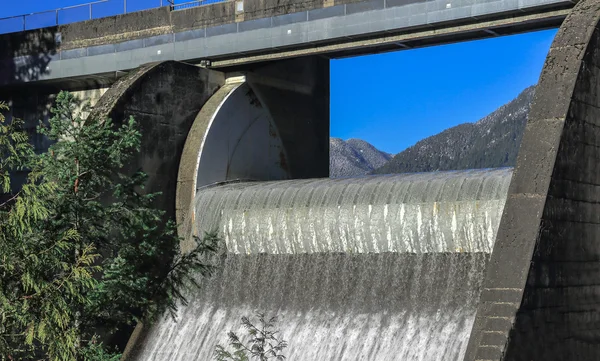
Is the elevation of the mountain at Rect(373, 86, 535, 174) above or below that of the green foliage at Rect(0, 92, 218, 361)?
below

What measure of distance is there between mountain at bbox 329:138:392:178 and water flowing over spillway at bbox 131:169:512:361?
3046 cm

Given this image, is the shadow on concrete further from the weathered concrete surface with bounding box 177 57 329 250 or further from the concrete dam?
the weathered concrete surface with bounding box 177 57 329 250

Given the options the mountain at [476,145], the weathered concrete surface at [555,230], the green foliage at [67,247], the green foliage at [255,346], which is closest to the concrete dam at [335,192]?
the weathered concrete surface at [555,230]

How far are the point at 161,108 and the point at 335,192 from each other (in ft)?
13.8

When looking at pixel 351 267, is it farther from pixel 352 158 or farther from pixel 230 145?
pixel 352 158

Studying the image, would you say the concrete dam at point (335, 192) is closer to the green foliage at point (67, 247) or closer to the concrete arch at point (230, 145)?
the concrete arch at point (230, 145)

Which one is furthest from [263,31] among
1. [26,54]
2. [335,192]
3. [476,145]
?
[476,145]

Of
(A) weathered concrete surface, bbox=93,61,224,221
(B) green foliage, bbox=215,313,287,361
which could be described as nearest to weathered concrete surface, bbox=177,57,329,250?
(A) weathered concrete surface, bbox=93,61,224,221

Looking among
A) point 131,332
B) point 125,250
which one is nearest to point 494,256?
point 125,250

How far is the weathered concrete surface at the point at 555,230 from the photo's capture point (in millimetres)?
11633

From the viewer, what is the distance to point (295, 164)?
22.4 meters

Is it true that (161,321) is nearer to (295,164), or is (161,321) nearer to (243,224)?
(243,224)

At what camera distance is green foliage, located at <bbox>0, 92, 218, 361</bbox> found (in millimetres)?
10203

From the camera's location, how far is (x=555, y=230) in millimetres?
12234
